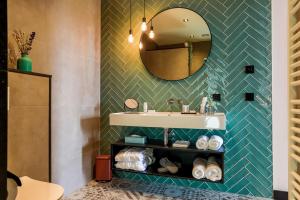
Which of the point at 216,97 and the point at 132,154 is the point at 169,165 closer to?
the point at 132,154

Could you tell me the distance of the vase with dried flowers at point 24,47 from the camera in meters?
1.83

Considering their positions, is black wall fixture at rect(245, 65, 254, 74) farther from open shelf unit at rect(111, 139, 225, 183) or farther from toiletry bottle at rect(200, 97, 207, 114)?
open shelf unit at rect(111, 139, 225, 183)

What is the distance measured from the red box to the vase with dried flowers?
4.94 ft

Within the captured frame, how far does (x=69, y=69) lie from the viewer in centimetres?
255

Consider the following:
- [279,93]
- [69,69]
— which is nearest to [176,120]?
[279,93]

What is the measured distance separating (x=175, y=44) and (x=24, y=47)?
1.71m

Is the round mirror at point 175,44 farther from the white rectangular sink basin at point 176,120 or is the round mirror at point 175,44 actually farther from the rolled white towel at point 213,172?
the rolled white towel at point 213,172

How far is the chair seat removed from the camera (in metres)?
1.40

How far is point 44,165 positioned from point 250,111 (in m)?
2.23

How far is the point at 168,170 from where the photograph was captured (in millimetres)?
2541
